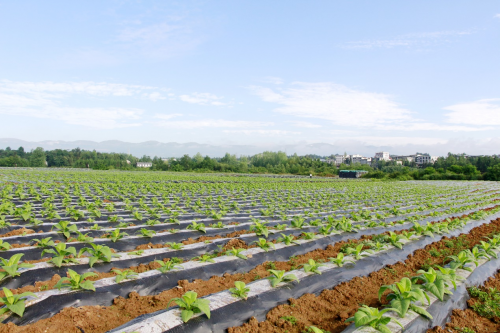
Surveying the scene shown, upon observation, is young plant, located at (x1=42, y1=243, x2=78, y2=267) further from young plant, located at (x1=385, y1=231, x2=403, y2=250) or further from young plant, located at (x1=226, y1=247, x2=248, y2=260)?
young plant, located at (x1=385, y1=231, x2=403, y2=250)

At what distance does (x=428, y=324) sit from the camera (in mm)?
2762

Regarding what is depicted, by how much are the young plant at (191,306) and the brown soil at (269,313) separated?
329 millimetres

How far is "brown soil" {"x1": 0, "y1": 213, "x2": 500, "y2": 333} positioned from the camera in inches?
99.5

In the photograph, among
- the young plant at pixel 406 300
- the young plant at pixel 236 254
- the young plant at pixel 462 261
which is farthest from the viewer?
the young plant at pixel 236 254

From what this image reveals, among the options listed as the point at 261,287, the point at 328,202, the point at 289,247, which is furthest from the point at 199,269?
the point at 328,202

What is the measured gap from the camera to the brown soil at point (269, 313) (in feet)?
8.30

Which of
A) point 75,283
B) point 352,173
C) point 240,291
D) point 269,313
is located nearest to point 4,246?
point 75,283

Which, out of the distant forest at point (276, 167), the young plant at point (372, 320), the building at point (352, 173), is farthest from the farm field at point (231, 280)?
the building at point (352, 173)

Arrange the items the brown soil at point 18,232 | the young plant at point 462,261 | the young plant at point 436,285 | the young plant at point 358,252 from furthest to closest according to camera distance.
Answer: the brown soil at point 18,232 < the young plant at point 358,252 < the young plant at point 462,261 < the young plant at point 436,285

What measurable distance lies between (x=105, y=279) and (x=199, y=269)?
3.81ft

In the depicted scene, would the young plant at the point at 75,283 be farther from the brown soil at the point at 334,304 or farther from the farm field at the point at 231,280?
the brown soil at the point at 334,304

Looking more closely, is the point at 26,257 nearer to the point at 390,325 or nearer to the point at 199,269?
the point at 199,269

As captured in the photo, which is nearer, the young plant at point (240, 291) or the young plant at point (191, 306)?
the young plant at point (191, 306)

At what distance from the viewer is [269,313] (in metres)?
A: 2.86
